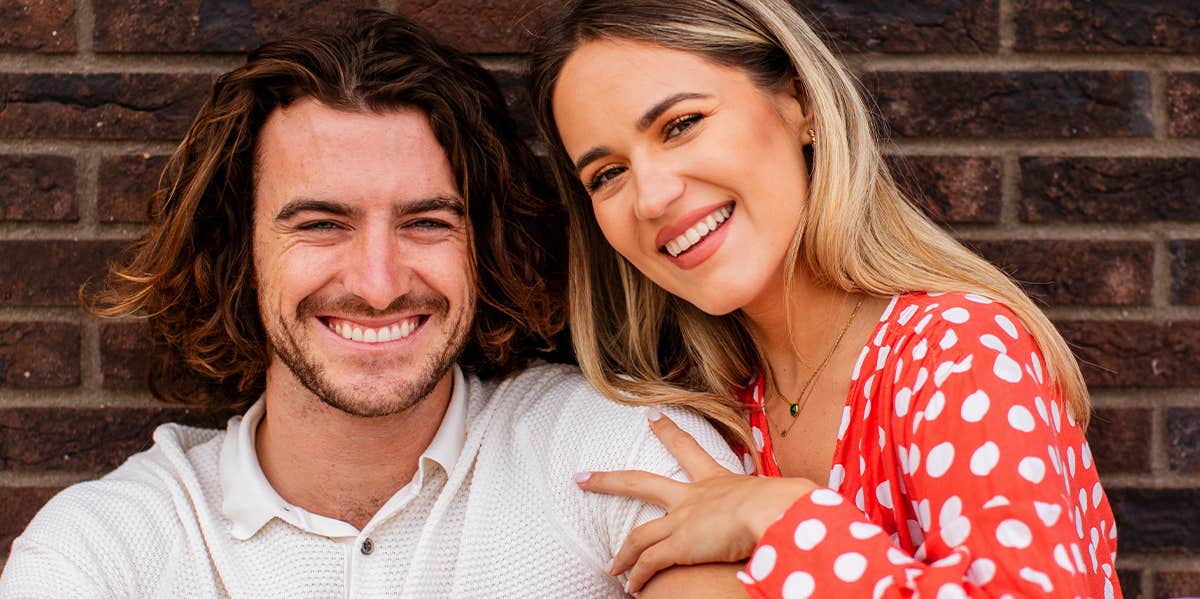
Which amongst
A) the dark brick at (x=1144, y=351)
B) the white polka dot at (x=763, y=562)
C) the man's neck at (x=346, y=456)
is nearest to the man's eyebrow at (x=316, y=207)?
the man's neck at (x=346, y=456)

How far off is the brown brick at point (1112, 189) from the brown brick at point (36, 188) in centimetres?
197

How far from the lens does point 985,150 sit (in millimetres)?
A: 2107

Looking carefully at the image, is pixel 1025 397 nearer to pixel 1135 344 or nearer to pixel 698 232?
pixel 698 232

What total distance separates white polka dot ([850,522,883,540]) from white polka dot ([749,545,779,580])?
118mm

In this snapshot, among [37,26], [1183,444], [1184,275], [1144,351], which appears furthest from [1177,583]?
[37,26]

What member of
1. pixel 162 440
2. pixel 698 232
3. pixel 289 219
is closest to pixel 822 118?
pixel 698 232

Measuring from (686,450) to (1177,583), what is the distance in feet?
3.81

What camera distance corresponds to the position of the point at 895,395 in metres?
1.67

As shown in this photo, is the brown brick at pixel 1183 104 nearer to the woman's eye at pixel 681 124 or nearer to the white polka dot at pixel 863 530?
the woman's eye at pixel 681 124

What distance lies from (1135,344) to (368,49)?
5.44ft

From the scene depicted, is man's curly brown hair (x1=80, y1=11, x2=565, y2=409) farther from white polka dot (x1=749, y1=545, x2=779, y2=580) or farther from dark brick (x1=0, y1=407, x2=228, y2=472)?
white polka dot (x1=749, y1=545, x2=779, y2=580)

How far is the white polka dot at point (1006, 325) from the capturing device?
63.9 inches

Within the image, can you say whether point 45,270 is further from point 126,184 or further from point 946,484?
point 946,484

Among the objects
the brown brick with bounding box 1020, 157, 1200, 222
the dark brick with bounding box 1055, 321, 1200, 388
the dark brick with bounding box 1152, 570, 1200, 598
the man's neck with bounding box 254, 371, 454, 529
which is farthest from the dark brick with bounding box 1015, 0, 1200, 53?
the man's neck with bounding box 254, 371, 454, 529
